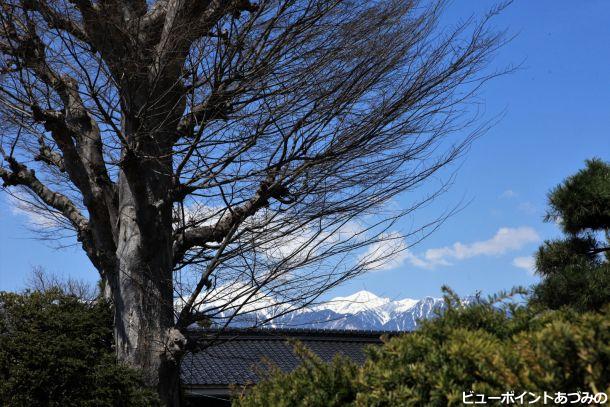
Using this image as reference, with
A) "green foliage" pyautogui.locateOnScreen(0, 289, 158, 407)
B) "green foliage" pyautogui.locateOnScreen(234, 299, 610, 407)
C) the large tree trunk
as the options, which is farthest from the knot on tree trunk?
"green foliage" pyautogui.locateOnScreen(234, 299, 610, 407)

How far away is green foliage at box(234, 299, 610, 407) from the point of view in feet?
6.67

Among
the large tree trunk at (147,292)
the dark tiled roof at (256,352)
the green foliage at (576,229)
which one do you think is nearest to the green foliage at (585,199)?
the green foliage at (576,229)

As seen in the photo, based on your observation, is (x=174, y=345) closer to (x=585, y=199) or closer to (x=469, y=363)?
(x=469, y=363)

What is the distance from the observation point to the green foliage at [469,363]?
2033mm

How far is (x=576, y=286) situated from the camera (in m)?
8.97

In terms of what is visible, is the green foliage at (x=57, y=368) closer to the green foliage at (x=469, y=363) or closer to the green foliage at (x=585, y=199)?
the green foliage at (x=469, y=363)

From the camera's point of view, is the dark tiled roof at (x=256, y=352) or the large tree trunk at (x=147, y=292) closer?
the large tree trunk at (x=147, y=292)

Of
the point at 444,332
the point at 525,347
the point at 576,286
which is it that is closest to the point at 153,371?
the point at 444,332

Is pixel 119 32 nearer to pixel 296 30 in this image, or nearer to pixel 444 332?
pixel 296 30

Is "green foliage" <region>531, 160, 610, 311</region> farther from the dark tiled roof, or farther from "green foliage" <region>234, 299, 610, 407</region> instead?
"green foliage" <region>234, 299, 610, 407</region>

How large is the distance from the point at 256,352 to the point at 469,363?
498 inches

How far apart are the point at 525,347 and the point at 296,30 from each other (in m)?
3.63

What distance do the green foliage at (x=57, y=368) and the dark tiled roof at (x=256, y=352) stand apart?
565 centimetres

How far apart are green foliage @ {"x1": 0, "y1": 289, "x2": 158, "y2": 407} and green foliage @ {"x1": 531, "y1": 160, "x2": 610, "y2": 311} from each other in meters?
6.05
